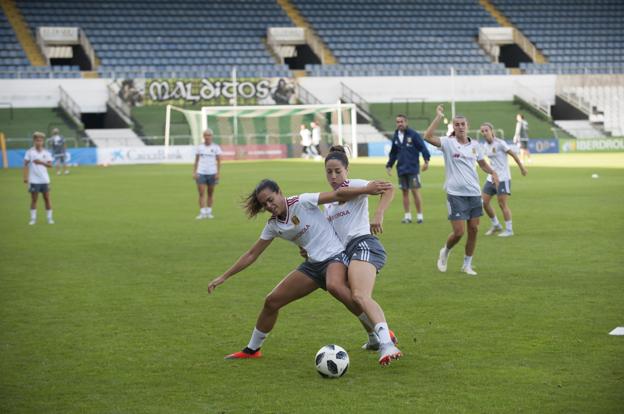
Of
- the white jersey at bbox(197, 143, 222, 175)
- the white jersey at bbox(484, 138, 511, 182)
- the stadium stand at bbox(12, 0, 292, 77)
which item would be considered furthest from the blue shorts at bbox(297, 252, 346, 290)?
the stadium stand at bbox(12, 0, 292, 77)

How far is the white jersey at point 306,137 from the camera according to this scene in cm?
5306

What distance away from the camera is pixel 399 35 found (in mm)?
67688

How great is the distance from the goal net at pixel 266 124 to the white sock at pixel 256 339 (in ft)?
143

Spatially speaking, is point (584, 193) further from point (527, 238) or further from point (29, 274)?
point (29, 274)

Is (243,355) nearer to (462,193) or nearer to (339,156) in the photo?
(339,156)

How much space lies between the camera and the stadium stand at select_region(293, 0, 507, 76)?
64.5 meters

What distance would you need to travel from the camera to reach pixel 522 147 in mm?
47531

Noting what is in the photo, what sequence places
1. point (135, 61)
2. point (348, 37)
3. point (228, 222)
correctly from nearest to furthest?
point (228, 222) < point (135, 61) < point (348, 37)

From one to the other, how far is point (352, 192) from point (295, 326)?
97.3 inches

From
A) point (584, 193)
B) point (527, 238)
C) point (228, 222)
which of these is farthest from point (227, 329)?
point (584, 193)

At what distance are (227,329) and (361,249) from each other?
219 cm

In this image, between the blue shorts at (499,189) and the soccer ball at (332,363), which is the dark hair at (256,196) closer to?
the soccer ball at (332,363)

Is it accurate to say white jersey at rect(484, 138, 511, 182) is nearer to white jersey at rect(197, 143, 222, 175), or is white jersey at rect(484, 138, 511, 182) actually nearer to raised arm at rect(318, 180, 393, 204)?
white jersey at rect(197, 143, 222, 175)

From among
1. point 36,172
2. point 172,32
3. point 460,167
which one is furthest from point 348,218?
point 172,32
